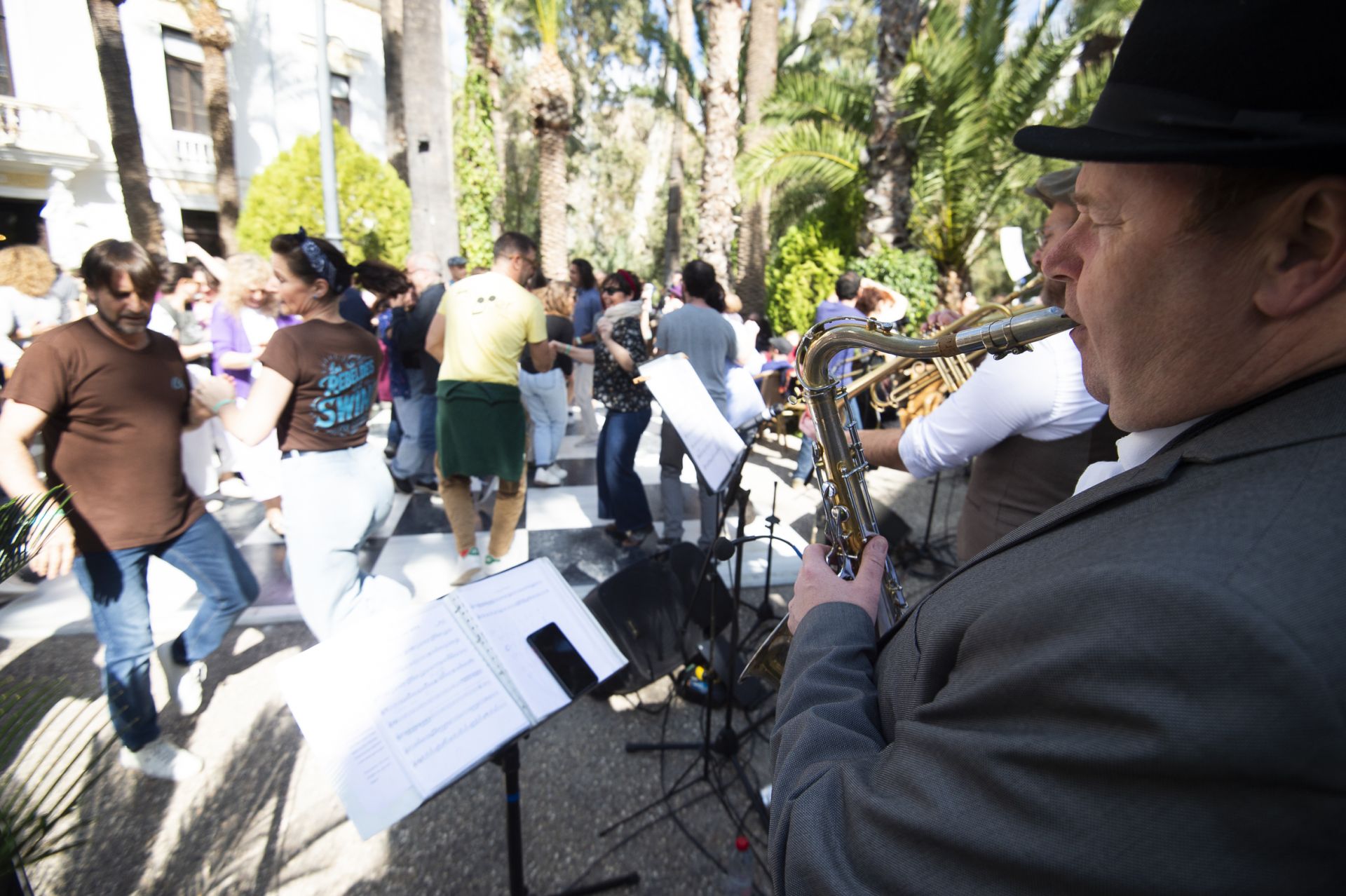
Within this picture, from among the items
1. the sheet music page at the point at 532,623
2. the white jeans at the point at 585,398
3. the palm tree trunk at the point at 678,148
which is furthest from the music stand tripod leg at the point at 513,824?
the palm tree trunk at the point at 678,148

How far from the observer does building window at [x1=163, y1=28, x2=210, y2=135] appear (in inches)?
432

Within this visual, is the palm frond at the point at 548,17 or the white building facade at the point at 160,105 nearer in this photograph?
the white building facade at the point at 160,105

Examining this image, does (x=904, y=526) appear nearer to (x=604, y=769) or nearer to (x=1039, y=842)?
(x=604, y=769)

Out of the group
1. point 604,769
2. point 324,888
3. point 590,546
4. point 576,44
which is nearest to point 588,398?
point 590,546

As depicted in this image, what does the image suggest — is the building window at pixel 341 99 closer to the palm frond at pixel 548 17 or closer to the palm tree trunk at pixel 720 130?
the palm frond at pixel 548 17

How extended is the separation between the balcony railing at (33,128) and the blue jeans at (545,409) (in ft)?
16.7

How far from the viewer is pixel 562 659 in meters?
1.63

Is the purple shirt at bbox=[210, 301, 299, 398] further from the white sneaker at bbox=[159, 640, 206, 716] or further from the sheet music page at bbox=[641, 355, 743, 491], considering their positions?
the sheet music page at bbox=[641, 355, 743, 491]

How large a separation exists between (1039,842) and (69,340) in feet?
9.35

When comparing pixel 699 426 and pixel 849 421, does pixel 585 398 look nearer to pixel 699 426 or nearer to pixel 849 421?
pixel 699 426

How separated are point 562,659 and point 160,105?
15.4 m

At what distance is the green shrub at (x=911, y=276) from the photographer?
757 cm

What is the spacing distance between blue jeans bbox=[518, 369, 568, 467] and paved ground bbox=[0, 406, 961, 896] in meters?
2.75

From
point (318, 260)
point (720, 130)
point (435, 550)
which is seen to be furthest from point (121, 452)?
point (720, 130)
